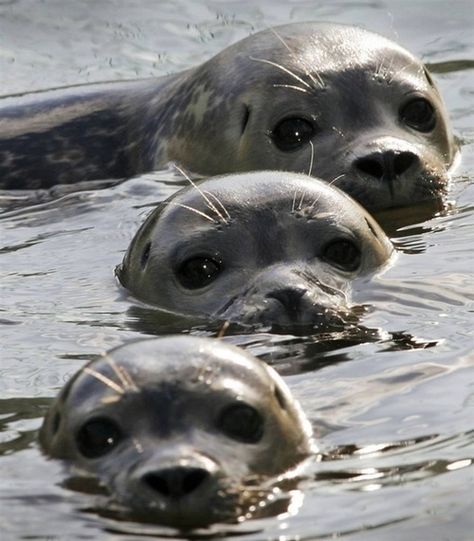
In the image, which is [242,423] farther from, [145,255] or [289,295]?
[145,255]

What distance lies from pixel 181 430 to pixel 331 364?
1.39 metres

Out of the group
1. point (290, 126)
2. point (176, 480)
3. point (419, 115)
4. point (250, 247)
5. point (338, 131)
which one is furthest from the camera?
point (419, 115)

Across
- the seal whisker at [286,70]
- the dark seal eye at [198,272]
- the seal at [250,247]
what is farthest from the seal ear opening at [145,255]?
the seal whisker at [286,70]

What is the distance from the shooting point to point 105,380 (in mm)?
5492

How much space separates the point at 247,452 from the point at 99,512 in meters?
0.45

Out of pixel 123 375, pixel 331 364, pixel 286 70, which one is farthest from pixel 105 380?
pixel 286 70

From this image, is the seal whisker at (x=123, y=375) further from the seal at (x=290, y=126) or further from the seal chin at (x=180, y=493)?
the seal at (x=290, y=126)

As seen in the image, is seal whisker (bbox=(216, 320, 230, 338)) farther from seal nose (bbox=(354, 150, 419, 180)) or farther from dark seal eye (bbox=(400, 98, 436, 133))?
dark seal eye (bbox=(400, 98, 436, 133))

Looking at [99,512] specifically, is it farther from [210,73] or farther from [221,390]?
[210,73]

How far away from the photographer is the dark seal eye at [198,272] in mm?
7598

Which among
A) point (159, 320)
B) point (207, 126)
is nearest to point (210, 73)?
point (207, 126)

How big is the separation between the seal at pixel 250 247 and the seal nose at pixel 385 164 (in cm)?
103

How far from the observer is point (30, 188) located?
1073 centimetres

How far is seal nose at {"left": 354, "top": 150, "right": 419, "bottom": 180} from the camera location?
9.08 meters
